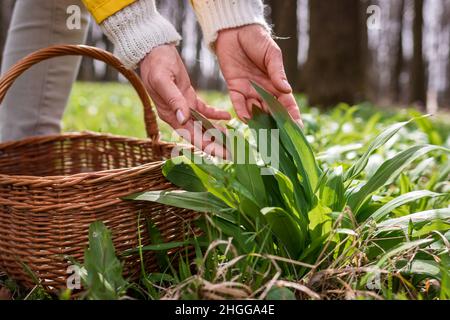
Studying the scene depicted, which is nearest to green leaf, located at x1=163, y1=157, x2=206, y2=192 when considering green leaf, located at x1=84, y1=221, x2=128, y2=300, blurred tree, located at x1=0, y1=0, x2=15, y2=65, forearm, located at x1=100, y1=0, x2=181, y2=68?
green leaf, located at x1=84, y1=221, x2=128, y2=300

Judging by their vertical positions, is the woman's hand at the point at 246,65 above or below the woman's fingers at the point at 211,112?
above

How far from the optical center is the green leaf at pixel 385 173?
1.32 metres

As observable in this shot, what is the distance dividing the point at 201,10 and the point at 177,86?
261 millimetres

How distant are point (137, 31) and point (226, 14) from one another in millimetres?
258

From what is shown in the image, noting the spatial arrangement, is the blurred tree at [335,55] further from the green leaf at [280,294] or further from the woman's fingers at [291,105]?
the green leaf at [280,294]

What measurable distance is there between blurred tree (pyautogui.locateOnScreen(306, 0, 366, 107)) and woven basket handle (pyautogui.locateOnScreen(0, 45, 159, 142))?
3.87 m

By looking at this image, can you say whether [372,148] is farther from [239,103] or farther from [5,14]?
[5,14]

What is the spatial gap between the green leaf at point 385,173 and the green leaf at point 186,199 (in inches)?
13.1

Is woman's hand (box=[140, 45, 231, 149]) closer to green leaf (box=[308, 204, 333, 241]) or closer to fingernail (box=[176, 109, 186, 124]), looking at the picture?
fingernail (box=[176, 109, 186, 124])

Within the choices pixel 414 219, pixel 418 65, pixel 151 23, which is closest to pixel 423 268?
pixel 414 219

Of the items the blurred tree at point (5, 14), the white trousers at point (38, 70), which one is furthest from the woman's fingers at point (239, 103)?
the blurred tree at point (5, 14)

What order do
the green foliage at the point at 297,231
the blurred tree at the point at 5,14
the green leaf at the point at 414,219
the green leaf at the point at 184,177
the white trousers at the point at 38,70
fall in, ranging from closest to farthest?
the green foliage at the point at 297,231
the green leaf at the point at 414,219
the green leaf at the point at 184,177
the white trousers at the point at 38,70
the blurred tree at the point at 5,14

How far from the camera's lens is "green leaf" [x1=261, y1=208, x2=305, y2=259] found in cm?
117

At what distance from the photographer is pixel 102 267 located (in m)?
1.16
